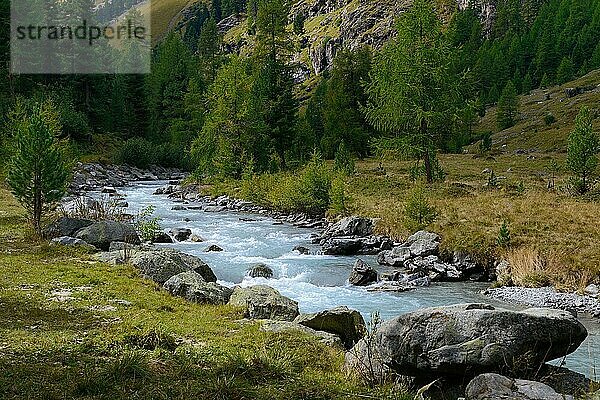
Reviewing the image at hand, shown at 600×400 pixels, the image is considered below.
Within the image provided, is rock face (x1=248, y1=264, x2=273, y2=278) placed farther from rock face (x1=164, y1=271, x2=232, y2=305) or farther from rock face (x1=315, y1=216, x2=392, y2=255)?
rock face (x1=315, y1=216, x2=392, y2=255)

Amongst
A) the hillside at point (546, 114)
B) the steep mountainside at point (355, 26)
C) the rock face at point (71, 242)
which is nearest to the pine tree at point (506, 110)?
the hillside at point (546, 114)

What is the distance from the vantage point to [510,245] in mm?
21281

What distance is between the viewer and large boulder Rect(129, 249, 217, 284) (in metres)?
17.6

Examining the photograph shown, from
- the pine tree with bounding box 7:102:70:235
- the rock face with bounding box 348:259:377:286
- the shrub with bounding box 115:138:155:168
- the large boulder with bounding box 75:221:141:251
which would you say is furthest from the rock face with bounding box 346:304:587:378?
the shrub with bounding box 115:138:155:168

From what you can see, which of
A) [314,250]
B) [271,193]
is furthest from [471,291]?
[271,193]

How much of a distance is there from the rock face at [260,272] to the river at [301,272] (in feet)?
0.94

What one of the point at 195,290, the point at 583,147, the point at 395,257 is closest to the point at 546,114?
the point at 583,147

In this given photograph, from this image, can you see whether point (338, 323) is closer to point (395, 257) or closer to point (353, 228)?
point (395, 257)

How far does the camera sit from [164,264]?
18078 millimetres

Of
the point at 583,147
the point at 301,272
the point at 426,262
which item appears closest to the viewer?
the point at 426,262

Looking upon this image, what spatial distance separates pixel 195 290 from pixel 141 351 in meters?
5.23

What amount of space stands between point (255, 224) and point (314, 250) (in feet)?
29.2

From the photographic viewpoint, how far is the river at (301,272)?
657 inches

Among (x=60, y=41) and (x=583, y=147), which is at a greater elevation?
(x=60, y=41)
